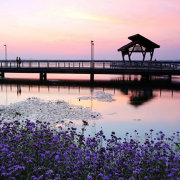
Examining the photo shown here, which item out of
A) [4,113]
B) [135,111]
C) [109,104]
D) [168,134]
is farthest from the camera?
[109,104]

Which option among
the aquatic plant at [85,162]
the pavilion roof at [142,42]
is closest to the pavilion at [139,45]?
the pavilion roof at [142,42]

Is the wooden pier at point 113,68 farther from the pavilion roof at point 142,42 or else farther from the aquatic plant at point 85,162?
the aquatic plant at point 85,162

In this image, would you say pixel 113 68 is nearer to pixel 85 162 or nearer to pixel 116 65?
pixel 116 65

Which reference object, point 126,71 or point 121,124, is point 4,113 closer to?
point 121,124

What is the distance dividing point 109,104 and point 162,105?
4.20 meters

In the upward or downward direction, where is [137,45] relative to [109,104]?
upward

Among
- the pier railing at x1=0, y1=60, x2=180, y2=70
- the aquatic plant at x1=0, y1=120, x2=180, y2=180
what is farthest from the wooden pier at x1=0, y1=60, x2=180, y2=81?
the aquatic plant at x1=0, y1=120, x2=180, y2=180

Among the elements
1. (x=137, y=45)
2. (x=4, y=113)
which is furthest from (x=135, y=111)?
(x=137, y=45)

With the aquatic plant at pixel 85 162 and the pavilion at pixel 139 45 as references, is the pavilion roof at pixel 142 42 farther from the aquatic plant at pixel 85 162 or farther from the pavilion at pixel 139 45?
the aquatic plant at pixel 85 162

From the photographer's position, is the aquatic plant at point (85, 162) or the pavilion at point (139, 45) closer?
the aquatic plant at point (85, 162)

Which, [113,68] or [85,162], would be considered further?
[113,68]

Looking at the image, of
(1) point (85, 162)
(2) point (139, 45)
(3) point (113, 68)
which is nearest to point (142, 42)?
(2) point (139, 45)

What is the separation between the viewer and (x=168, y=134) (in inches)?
462

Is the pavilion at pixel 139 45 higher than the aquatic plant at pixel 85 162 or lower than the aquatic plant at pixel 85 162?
higher
